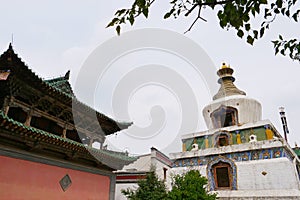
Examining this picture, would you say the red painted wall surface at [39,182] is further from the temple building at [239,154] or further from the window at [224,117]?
the window at [224,117]

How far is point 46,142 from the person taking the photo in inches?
293

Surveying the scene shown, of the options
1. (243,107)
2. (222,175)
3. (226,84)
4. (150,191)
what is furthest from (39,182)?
(226,84)

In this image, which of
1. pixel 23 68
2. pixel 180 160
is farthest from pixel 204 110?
pixel 23 68

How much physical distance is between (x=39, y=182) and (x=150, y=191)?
251 inches

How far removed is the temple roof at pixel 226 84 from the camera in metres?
17.0

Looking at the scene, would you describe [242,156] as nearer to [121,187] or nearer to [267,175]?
[267,175]

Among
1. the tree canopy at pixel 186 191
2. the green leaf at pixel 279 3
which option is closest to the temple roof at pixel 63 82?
the tree canopy at pixel 186 191

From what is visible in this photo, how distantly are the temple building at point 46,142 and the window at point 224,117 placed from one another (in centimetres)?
762

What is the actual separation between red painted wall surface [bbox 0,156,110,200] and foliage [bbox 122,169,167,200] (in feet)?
9.41

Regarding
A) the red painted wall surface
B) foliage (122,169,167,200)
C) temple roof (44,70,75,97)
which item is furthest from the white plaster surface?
A: temple roof (44,70,75,97)

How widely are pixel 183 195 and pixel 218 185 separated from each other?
4451mm

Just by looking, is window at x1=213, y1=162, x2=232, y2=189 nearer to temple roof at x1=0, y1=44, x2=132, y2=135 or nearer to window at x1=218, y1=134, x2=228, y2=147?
window at x1=218, y1=134, x2=228, y2=147

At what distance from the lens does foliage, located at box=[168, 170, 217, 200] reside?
9.61 meters

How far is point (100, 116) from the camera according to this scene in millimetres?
10414
